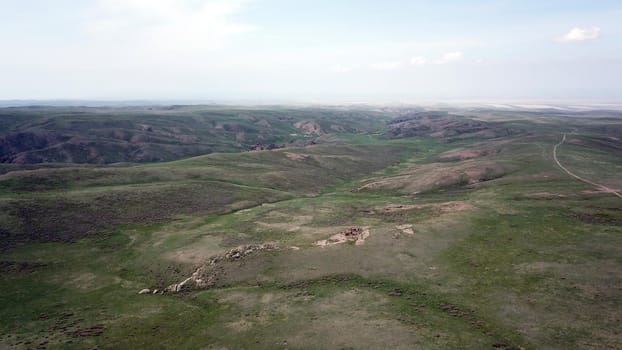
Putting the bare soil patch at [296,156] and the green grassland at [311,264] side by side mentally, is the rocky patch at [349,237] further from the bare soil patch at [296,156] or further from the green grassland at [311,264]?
the bare soil patch at [296,156]

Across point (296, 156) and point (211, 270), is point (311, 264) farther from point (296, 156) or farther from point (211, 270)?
point (296, 156)

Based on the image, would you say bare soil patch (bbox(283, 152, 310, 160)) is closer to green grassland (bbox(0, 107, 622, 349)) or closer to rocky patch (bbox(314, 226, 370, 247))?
green grassland (bbox(0, 107, 622, 349))

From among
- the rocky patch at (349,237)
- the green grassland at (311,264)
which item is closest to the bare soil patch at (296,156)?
the green grassland at (311,264)

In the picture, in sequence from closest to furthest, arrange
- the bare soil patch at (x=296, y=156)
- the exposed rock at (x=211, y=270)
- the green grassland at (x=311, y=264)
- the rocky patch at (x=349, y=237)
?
the green grassland at (x=311, y=264)
the exposed rock at (x=211, y=270)
the rocky patch at (x=349, y=237)
the bare soil patch at (x=296, y=156)

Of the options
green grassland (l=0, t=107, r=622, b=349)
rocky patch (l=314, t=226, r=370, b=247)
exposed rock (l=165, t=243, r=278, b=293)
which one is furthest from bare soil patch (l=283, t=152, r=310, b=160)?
exposed rock (l=165, t=243, r=278, b=293)

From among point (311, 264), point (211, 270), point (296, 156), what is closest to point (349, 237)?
point (311, 264)

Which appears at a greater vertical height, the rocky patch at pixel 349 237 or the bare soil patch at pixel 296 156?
the bare soil patch at pixel 296 156

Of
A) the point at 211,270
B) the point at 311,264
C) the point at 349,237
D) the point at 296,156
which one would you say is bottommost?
the point at 211,270

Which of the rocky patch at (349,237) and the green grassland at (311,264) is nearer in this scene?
the green grassland at (311,264)

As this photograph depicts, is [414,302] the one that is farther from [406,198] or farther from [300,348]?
[406,198]
